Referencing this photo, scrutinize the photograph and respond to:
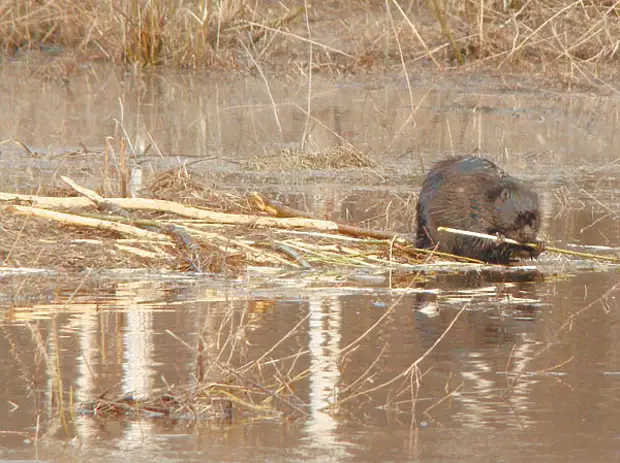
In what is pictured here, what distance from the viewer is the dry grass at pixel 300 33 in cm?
1572

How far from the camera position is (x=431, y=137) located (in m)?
12.7

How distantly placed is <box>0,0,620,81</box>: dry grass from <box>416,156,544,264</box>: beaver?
785 cm

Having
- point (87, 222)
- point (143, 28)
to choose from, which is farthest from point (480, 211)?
point (143, 28)

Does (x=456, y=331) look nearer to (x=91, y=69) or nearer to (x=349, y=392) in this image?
(x=349, y=392)

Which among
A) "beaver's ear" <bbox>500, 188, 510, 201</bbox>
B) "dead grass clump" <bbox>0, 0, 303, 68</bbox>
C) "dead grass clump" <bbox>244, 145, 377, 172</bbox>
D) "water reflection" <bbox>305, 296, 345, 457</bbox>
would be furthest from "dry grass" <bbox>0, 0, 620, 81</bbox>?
"water reflection" <bbox>305, 296, 345, 457</bbox>

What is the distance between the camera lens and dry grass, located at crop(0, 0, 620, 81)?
1572 centimetres

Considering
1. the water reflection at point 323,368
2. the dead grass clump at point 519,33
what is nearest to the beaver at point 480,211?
the water reflection at point 323,368

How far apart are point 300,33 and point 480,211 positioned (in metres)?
9.91

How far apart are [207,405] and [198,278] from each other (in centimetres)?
234

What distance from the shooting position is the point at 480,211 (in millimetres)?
7480

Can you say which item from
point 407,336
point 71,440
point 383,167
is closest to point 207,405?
point 71,440

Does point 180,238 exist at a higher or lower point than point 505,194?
lower

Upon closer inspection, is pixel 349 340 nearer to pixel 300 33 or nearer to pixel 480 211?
pixel 480 211

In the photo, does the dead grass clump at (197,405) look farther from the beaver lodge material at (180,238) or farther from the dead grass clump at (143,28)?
the dead grass clump at (143,28)
